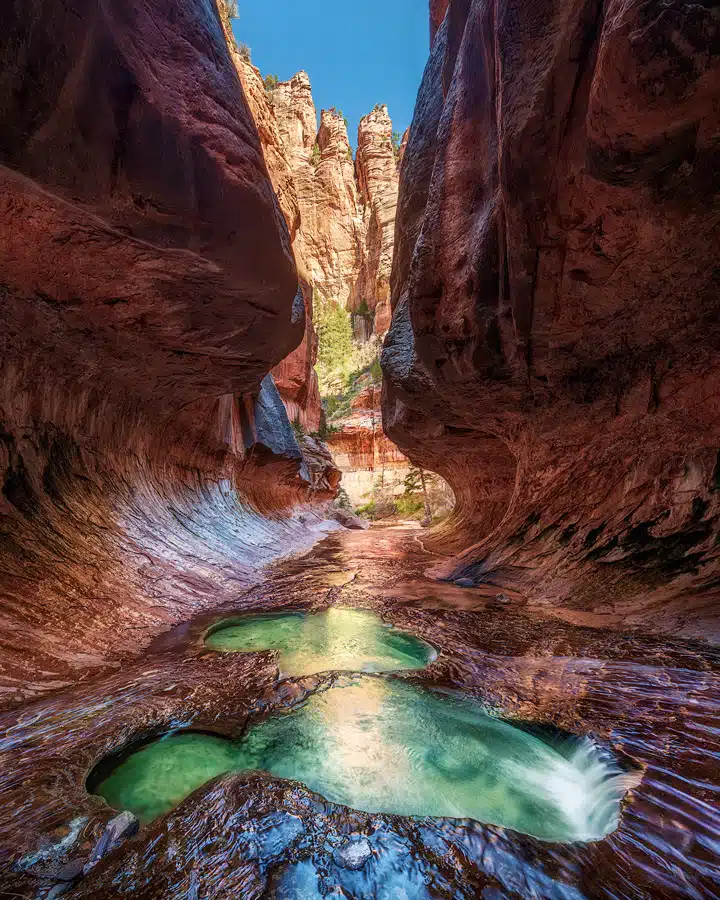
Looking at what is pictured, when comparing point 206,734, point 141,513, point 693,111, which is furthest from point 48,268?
point 693,111

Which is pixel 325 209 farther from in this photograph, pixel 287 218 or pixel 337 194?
pixel 287 218

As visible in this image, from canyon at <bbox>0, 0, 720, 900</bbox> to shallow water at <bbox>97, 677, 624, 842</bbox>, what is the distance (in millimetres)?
41

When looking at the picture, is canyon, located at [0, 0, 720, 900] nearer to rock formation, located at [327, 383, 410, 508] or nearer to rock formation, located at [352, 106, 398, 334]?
rock formation, located at [327, 383, 410, 508]

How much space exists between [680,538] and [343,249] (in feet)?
159

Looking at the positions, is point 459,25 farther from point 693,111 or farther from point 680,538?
point 680,538

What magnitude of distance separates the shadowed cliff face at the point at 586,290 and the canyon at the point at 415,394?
0.09 feet

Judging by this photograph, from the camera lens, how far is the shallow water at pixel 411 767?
1985 millimetres

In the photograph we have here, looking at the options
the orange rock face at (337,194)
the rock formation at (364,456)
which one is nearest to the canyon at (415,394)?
the rock formation at (364,456)

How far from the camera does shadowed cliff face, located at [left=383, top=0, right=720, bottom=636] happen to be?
2.69 metres

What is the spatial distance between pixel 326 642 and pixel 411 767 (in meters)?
2.11

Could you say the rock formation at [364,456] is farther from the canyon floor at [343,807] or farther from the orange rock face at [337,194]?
the canyon floor at [343,807]

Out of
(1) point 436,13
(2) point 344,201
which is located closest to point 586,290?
(1) point 436,13

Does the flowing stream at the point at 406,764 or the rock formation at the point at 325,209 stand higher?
the rock formation at the point at 325,209

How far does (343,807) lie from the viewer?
6.23 ft
